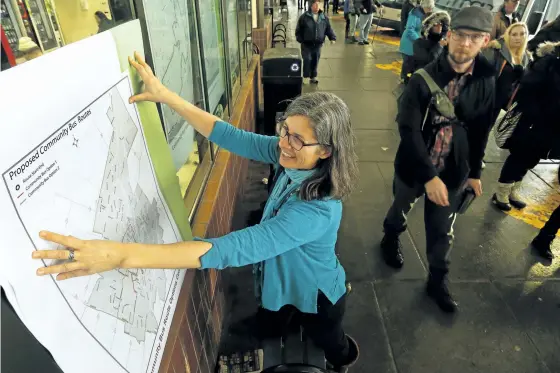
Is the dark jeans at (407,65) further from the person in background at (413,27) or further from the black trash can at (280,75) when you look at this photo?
the black trash can at (280,75)

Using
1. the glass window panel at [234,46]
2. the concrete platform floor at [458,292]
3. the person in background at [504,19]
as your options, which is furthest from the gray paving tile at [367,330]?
the person in background at [504,19]

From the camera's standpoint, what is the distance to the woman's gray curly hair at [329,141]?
4.57ft

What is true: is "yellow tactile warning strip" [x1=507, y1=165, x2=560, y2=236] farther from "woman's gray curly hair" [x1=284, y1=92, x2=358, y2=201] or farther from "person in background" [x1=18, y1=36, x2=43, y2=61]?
"person in background" [x1=18, y1=36, x2=43, y2=61]

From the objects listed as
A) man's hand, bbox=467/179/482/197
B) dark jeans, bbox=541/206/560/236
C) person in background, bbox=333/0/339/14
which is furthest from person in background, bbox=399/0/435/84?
person in background, bbox=333/0/339/14

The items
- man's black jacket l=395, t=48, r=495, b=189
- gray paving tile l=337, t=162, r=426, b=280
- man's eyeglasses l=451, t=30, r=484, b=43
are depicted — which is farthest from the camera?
gray paving tile l=337, t=162, r=426, b=280

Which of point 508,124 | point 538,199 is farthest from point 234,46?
point 538,199

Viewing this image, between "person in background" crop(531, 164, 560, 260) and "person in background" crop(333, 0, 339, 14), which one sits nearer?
"person in background" crop(531, 164, 560, 260)

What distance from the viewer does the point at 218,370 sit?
2.22 meters

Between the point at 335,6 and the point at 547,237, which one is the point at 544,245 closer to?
the point at 547,237

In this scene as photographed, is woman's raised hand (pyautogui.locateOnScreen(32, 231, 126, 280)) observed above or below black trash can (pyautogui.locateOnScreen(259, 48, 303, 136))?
above

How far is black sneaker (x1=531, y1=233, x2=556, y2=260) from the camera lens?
3223 mm

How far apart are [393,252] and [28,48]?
9.50 ft

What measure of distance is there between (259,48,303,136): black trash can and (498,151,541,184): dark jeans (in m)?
2.50

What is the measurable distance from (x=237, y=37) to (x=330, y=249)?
3.77 m
